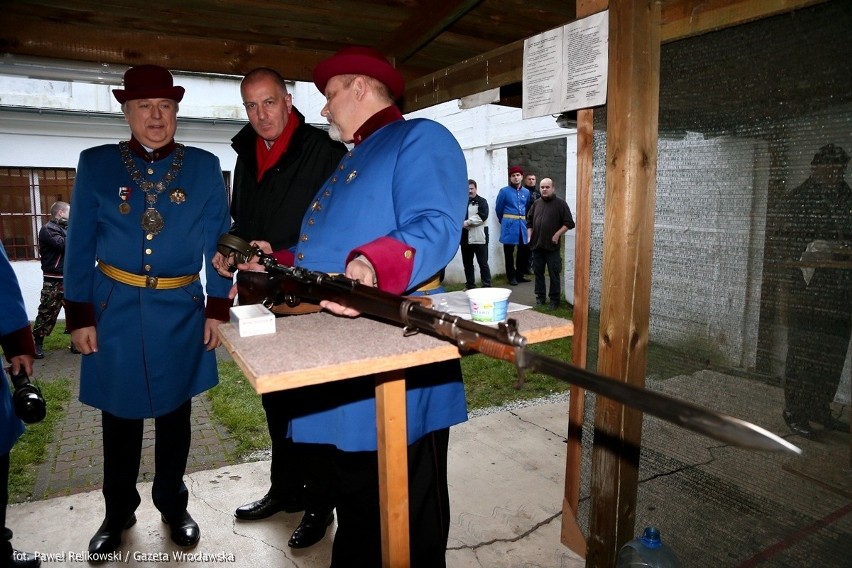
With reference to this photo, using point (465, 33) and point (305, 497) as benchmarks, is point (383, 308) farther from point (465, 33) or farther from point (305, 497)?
point (465, 33)

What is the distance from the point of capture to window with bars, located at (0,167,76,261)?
382 inches

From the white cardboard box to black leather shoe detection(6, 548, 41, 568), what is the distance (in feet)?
6.55

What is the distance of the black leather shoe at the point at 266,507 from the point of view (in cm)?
314

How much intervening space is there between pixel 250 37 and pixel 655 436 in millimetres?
3441

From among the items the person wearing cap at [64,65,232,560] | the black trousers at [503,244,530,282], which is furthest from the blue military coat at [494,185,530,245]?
the person wearing cap at [64,65,232,560]

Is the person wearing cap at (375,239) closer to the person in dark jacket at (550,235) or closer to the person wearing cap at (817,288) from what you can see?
the person wearing cap at (817,288)

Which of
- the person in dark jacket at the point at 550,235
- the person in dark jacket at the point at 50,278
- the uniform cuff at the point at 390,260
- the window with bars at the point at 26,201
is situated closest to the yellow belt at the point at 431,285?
the uniform cuff at the point at 390,260

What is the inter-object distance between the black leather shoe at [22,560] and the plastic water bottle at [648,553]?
2.65m

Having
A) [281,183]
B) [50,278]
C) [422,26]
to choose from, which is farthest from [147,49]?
[50,278]

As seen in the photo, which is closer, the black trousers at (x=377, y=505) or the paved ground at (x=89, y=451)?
the black trousers at (x=377, y=505)

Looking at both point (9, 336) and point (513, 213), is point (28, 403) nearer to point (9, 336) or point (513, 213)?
point (9, 336)

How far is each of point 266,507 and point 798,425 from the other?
2605 mm

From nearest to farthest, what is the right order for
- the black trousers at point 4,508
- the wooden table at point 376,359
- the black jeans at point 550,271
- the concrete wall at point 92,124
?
the wooden table at point 376,359 < the black trousers at point 4,508 < the concrete wall at point 92,124 < the black jeans at point 550,271

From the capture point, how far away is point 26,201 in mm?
9844
